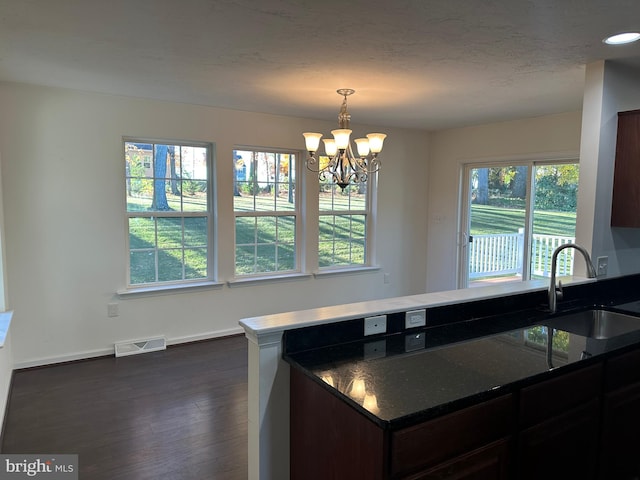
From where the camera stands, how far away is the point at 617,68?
111 inches

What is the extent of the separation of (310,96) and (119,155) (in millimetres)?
1783

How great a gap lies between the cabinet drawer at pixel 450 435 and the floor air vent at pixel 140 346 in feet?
11.1

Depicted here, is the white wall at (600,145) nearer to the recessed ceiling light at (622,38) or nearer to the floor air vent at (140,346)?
the recessed ceiling light at (622,38)

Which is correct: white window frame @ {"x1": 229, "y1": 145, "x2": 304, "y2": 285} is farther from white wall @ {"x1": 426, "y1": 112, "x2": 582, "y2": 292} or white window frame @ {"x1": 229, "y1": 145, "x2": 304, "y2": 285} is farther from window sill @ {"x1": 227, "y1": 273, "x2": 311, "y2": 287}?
white wall @ {"x1": 426, "y1": 112, "x2": 582, "y2": 292}

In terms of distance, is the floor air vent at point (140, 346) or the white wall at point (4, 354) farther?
the floor air vent at point (140, 346)

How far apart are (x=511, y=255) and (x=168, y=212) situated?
12.7ft

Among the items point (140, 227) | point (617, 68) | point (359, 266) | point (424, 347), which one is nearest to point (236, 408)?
point (424, 347)

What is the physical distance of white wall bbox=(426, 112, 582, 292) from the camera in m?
4.49

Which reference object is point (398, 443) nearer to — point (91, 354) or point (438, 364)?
point (438, 364)

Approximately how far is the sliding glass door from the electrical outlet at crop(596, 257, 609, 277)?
175cm

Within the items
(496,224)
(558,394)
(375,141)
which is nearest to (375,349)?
(558,394)

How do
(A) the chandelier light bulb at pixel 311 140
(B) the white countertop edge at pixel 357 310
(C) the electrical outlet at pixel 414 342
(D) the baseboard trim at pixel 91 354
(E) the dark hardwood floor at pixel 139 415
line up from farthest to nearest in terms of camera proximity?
(D) the baseboard trim at pixel 91 354
(A) the chandelier light bulb at pixel 311 140
(E) the dark hardwood floor at pixel 139 415
(C) the electrical outlet at pixel 414 342
(B) the white countertop edge at pixel 357 310

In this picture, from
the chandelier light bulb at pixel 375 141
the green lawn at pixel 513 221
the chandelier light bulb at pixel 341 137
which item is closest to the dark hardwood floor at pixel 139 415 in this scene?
the chandelier light bulb at pixel 341 137

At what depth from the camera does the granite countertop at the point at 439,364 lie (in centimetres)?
137
